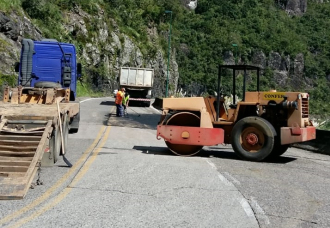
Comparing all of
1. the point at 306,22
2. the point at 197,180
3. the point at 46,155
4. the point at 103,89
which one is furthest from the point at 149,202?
the point at 306,22

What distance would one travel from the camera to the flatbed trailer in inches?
277

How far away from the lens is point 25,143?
839 centimetres

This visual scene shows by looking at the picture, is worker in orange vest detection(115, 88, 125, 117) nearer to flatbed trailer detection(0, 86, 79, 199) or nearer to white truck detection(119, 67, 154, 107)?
flatbed trailer detection(0, 86, 79, 199)

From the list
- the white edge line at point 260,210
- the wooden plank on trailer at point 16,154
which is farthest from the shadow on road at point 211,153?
the white edge line at point 260,210

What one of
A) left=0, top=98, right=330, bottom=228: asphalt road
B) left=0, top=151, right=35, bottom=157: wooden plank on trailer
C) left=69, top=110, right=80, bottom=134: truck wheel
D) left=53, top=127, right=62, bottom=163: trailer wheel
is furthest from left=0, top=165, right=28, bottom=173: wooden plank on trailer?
left=69, top=110, right=80, bottom=134: truck wheel

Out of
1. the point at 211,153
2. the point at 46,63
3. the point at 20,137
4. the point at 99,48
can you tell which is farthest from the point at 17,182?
the point at 99,48

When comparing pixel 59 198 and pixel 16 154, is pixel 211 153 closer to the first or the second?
pixel 16 154

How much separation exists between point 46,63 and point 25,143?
33.3ft

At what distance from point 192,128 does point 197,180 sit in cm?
334

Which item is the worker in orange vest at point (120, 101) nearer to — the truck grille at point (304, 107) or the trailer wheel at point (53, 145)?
the truck grille at point (304, 107)

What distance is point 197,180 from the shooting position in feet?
28.6

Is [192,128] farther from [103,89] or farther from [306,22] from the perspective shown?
[306,22]

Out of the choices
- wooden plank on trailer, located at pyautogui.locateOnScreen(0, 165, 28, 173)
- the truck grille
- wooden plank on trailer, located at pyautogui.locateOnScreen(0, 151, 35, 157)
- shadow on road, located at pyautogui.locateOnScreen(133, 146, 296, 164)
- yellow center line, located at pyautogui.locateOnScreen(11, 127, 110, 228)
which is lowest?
shadow on road, located at pyautogui.locateOnScreen(133, 146, 296, 164)

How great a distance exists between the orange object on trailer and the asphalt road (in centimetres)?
42
